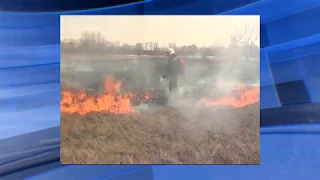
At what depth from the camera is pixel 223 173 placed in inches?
52.7

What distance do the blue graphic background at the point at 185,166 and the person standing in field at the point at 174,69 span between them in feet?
0.60

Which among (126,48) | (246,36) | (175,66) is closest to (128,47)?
(126,48)

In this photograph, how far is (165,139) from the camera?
1347mm

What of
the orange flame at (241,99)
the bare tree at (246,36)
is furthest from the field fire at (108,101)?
the bare tree at (246,36)

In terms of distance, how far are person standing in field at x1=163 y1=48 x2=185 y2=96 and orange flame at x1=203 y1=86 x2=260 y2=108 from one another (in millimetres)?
140

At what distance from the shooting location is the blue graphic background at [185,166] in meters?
1.34

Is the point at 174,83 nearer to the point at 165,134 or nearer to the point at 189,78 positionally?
the point at 189,78

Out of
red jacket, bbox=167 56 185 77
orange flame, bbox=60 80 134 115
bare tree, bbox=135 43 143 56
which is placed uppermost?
bare tree, bbox=135 43 143 56

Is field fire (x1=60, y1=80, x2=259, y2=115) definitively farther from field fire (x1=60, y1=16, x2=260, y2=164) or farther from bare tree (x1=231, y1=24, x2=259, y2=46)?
bare tree (x1=231, y1=24, x2=259, y2=46)

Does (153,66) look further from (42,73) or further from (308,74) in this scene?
(308,74)

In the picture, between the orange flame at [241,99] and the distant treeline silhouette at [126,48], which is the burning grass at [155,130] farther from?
the distant treeline silhouette at [126,48]

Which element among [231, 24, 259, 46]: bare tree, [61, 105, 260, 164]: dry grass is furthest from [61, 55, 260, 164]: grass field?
[231, 24, 259, 46]: bare tree

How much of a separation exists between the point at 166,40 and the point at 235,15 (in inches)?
12.1

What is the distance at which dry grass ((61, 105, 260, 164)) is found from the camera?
4.40 ft
